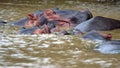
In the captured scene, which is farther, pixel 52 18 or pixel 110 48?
pixel 52 18

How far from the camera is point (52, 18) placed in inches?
452

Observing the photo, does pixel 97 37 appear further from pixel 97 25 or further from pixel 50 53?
pixel 97 25

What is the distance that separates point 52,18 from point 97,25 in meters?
1.52

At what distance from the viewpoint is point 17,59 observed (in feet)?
22.3

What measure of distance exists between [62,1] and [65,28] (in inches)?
444

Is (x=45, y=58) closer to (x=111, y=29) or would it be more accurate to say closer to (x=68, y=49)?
(x=68, y=49)

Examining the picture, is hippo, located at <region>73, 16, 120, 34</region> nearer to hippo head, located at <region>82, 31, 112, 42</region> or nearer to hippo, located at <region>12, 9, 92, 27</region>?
hippo, located at <region>12, 9, 92, 27</region>

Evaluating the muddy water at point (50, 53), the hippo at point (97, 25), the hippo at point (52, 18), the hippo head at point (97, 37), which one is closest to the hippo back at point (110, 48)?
the muddy water at point (50, 53)

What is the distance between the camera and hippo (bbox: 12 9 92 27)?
11.4m

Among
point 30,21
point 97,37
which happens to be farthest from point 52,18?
point 97,37

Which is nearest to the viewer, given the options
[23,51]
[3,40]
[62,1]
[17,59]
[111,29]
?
[17,59]

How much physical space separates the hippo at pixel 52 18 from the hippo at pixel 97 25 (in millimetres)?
742

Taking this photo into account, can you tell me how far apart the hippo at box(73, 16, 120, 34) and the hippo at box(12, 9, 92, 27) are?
0.74 m

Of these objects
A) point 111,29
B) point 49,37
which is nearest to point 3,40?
point 49,37
